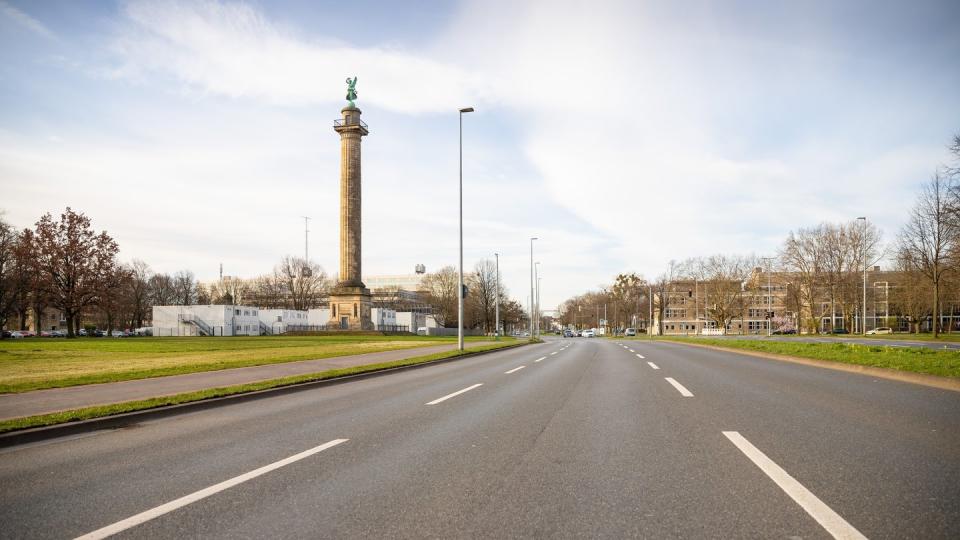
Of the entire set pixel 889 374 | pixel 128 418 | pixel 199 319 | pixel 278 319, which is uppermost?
pixel 128 418

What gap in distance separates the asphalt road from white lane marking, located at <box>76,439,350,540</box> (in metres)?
0.02

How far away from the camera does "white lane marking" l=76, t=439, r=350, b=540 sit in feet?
12.0

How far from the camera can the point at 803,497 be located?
13.4 ft

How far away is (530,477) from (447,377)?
32.7 ft

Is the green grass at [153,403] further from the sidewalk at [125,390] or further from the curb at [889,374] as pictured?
the curb at [889,374]

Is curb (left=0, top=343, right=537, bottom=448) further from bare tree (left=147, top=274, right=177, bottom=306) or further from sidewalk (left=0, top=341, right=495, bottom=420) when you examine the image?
bare tree (left=147, top=274, right=177, bottom=306)

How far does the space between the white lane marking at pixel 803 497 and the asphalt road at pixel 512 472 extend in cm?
2

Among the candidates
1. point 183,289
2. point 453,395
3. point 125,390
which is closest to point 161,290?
point 183,289

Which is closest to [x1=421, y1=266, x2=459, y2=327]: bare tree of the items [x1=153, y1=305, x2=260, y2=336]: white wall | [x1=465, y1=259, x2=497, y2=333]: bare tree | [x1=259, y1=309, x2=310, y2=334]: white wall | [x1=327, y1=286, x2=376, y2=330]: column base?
[x1=465, y1=259, x2=497, y2=333]: bare tree

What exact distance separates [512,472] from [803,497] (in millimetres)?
2246

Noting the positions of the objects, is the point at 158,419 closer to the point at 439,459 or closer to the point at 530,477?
the point at 439,459

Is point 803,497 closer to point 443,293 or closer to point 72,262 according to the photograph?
point 72,262

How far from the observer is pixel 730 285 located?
7744 centimetres

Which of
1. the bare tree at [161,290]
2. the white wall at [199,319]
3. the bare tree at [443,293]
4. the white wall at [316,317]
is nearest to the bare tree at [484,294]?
the bare tree at [443,293]
